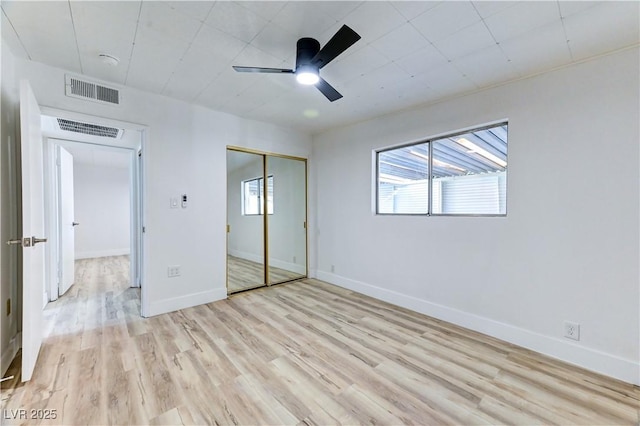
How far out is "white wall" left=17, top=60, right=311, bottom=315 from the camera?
3.05 m

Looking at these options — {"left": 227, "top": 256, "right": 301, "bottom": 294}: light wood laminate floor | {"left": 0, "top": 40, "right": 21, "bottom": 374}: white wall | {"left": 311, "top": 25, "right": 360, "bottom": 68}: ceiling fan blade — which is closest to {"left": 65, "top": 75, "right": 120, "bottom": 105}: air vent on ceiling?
{"left": 0, "top": 40, "right": 21, "bottom": 374}: white wall

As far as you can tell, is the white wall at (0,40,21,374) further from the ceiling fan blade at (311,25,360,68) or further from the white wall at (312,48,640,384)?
the white wall at (312,48,640,384)

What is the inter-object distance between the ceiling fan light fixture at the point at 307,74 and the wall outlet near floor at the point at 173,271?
104 inches

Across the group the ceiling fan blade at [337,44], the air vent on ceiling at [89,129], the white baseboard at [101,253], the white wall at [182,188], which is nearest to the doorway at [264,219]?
the white wall at [182,188]

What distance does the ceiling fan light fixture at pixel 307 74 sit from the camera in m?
1.97

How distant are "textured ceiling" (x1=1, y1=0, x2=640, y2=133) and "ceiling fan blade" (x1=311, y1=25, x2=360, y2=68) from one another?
22 cm

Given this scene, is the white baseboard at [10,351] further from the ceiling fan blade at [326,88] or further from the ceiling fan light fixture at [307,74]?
the ceiling fan blade at [326,88]

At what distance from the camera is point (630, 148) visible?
78.0 inches

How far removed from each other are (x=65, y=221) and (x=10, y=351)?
244cm

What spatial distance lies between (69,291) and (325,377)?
4.30 m

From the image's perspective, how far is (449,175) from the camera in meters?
3.05

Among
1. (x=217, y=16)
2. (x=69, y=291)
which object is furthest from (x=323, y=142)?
(x=69, y=291)

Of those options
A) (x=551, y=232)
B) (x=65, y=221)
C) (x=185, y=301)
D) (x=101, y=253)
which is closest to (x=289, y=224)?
(x=185, y=301)

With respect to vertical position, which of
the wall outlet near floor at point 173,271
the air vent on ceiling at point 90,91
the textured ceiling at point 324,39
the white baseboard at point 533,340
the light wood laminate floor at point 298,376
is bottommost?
the light wood laminate floor at point 298,376
